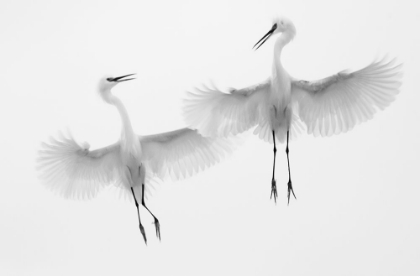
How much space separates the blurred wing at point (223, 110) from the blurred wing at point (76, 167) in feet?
4.59

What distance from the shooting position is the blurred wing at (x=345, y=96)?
51.4 feet

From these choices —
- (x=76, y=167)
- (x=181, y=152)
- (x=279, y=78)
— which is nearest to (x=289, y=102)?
(x=279, y=78)

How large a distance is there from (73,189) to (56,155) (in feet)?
2.80

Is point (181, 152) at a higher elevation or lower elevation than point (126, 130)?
lower

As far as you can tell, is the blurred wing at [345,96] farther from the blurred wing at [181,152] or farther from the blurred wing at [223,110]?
→ the blurred wing at [181,152]

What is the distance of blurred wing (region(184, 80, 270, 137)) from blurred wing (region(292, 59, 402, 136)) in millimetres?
614

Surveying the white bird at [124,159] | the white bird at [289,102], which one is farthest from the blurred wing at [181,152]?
the white bird at [289,102]

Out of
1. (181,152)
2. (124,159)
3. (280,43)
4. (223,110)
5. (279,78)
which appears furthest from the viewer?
(181,152)

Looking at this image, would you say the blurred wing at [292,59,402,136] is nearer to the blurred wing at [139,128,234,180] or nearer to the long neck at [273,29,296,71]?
the long neck at [273,29,296,71]

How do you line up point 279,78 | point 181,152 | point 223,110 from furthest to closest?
point 181,152 < point 223,110 < point 279,78

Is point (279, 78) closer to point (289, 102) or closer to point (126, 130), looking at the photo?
point (289, 102)

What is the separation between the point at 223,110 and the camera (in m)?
16.3

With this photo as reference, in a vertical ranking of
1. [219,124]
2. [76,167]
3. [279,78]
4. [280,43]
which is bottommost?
[76,167]

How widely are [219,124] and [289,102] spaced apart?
1119 millimetres
